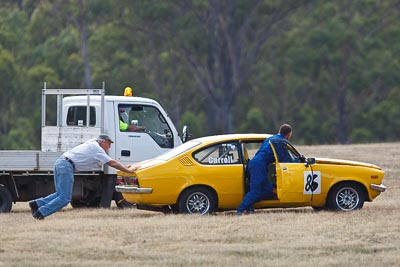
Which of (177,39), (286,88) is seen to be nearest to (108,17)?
(177,39)

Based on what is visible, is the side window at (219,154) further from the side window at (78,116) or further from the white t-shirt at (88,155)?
the side window at (78,116)

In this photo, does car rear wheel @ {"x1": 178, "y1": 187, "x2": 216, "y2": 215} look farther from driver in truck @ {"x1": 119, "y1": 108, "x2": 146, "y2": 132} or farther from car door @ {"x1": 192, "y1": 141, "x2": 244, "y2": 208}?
driver in truck @ {"x1": 119, "y1": 108, "x2": 146, "y2": 132}

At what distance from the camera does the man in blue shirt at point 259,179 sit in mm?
17156

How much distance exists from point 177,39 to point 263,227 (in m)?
44.9

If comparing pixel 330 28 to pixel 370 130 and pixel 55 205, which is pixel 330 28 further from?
pixel 55 205

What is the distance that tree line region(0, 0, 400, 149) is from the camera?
59.7m

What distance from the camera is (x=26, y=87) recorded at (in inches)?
2443

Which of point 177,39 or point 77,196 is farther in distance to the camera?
point 177,39

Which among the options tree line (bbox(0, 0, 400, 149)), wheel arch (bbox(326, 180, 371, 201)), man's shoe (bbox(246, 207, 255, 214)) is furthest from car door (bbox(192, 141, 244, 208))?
tree line (bbox(0, 0, 400, 149))

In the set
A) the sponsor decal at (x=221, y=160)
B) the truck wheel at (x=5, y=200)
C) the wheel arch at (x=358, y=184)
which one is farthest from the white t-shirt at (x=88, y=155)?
the wheel arch at (x=358, y=184)

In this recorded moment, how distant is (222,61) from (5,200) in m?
41.2

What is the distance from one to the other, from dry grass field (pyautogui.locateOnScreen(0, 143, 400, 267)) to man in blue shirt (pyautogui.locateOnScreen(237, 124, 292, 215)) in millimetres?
232

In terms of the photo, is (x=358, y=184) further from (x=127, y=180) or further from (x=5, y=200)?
(x=5, y=200)

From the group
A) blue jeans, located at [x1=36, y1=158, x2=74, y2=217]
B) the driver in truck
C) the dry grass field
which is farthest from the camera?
the driver in truck
